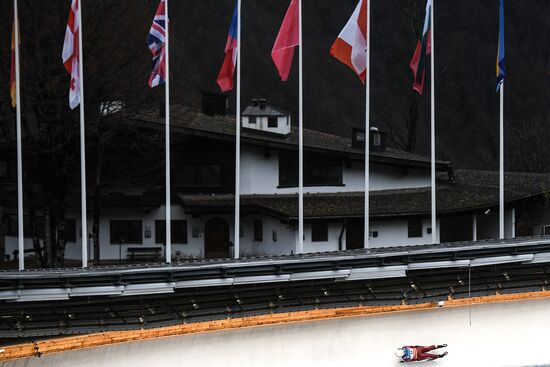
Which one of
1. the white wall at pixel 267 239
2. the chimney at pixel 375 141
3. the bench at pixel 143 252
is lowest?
the bench at pixel 143 252

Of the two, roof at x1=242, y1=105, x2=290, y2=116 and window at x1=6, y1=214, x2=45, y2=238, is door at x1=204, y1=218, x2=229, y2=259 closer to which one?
roof at x1=242, y1=105, x2=290, y2=116

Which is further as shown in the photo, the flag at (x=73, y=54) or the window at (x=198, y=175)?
the window at (x=198, y=175)

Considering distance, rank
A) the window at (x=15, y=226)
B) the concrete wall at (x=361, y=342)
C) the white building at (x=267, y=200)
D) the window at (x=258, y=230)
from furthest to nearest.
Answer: the window at (x=15, y=226) → the window at (x=258, y=230) → the white building at (x=267, y=200) → the concrete wall at (x=361, y=342)

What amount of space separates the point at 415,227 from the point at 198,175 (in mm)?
10375

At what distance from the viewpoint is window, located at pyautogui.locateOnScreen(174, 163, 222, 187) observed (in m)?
49.5

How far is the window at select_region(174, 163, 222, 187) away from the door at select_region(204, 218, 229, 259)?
182 centimetres

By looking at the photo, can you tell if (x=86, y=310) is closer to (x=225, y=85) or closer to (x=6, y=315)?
(x=6, y=315)

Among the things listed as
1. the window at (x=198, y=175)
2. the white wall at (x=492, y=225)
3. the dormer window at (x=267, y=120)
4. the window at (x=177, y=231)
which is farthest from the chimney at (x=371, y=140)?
the window at (x=177, y=231)

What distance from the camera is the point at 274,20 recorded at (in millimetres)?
105562

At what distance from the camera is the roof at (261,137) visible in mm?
48000

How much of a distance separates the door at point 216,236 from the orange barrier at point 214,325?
20.2m

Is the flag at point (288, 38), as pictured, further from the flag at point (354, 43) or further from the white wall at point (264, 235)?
the white wall at point (264, 235)

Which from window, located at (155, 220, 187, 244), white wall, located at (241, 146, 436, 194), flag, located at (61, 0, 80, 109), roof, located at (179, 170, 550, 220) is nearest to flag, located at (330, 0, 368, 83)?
flag, located at (61, 0, 80, 109)

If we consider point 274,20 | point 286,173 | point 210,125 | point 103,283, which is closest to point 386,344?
point 103,283
